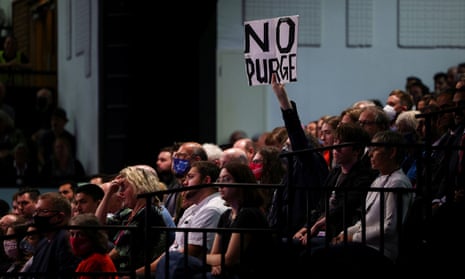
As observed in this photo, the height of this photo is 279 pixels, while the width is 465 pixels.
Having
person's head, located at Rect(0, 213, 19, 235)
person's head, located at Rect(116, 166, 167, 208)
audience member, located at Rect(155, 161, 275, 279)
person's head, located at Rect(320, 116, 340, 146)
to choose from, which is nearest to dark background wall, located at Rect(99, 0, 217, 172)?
person's head, located at Rect(0, 213, 19, 235)

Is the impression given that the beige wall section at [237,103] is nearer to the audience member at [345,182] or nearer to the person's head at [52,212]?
the person's head at [52,212]

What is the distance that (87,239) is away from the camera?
884cm

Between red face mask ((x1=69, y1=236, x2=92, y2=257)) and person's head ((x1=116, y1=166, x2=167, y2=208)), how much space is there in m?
1.27

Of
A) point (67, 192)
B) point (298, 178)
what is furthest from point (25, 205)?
point (298, 178)

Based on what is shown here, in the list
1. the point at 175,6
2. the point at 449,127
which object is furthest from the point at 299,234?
the point at 175,6

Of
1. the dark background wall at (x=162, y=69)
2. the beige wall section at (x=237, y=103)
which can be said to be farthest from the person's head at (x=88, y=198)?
the beige wall section at (x=237, y=103)

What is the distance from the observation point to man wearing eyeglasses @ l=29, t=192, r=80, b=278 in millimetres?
9062

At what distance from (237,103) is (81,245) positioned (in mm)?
9245

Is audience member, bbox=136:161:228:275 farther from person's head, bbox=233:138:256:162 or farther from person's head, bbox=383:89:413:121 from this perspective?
person's head, bbox=383:89:413:121

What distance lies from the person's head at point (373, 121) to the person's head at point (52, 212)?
2.36 metres

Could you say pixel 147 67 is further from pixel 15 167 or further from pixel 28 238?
pixel 28 238

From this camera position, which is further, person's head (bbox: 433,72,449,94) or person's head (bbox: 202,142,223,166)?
person's head (bbox: 433,72,449,94)

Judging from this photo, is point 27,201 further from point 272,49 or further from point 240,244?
point 240,244

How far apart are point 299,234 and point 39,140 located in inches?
369
